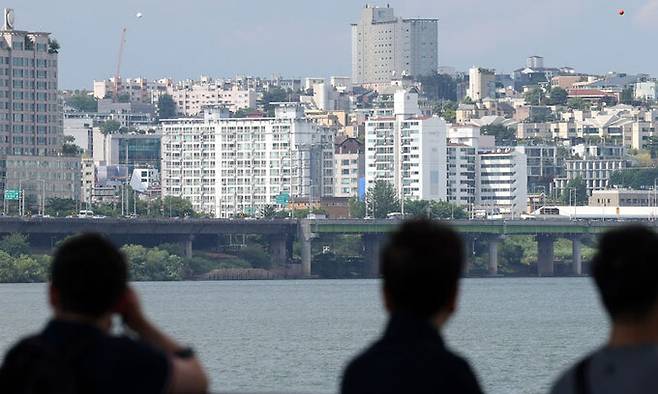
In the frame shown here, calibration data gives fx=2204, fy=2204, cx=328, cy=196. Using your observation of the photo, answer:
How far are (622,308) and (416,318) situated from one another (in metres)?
0.61

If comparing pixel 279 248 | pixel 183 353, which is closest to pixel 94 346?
pixel 183 353

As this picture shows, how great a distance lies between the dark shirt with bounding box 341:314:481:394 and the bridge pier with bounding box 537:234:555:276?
156 meters

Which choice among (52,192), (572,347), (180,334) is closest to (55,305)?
(572,347)

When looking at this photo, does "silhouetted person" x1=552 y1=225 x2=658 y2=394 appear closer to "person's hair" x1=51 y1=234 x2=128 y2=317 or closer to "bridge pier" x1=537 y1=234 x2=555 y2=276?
"person's hair" x1=51 y1=234 x2=128 y2=317

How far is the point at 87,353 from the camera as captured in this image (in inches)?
254

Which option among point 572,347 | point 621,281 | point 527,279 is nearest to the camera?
point 621,281

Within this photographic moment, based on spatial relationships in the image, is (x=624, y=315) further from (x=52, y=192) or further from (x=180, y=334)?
(x=52, y=192)

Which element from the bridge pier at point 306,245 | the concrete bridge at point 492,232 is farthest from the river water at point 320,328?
the concrete bridge at point 492,232

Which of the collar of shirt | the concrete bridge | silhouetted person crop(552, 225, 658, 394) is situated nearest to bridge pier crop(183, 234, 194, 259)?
the concrete bridge

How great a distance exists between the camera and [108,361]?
6.38m

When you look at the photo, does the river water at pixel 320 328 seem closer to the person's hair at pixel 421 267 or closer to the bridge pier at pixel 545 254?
the bridge pier at pixel 545 254

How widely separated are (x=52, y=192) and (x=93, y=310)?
636 ft

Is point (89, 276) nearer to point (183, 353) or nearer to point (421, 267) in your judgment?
point (183, 353)

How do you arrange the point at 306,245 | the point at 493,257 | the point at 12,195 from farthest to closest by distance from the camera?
the point at 12,195 → the point at 493,257 → the point at 306,245
